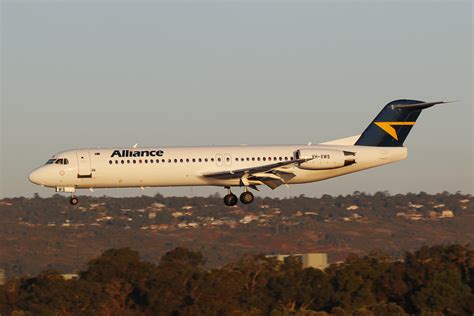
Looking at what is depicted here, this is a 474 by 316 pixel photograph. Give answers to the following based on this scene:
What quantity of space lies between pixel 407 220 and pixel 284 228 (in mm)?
29189

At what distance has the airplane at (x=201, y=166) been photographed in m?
60.7

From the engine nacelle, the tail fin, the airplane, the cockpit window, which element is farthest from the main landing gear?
the cockpit window

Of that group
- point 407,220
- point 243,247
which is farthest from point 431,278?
point 407,220

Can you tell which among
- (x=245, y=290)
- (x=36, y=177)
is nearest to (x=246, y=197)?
(x=36, y=177)

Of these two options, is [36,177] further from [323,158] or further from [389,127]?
[389,127]

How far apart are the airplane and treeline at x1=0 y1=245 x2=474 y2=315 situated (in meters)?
27.5

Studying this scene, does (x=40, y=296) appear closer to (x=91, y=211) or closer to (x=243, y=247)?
(x=243, y=247)

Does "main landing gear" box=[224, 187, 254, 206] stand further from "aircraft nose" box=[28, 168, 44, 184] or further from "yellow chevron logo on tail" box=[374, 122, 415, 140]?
"aircraft nose" box=[28, 168, 44, 184]

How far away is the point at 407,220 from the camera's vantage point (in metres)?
192

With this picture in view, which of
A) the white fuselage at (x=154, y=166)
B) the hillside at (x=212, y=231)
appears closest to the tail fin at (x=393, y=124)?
the white fuselage at (x=154, y=166)

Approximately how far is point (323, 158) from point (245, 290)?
4139 cm

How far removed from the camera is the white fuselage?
6059 cm

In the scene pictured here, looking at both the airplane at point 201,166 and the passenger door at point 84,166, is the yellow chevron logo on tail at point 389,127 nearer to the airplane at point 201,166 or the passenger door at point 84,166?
the airplane at point 201,166

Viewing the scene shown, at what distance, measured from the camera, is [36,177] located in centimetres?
6103
